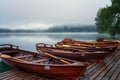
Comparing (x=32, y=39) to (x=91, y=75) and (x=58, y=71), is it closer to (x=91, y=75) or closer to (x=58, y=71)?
(x=91, y=75)

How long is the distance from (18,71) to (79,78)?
303cm

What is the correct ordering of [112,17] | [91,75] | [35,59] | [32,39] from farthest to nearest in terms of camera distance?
[32,39], [112,17], [35,59], [91,75]

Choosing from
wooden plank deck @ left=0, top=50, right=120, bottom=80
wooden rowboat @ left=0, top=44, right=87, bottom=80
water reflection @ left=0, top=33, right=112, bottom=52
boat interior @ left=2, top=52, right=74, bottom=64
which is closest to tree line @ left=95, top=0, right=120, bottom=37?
water reflection @ left=0, top=33, right=112, bottom=52

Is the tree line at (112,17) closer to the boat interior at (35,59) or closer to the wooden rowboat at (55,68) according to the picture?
the boat interior at (35,59)

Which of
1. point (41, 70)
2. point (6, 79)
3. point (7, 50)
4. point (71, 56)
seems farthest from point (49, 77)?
point (7, 50)

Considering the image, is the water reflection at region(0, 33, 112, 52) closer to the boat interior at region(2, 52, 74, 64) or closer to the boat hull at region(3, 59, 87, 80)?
the boat interior at region(2, 52, 74, 64)

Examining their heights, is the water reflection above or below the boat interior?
below

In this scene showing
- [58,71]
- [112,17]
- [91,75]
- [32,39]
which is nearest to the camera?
[58,71]

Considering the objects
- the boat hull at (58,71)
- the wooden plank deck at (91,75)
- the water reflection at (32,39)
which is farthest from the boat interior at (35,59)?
the water reflection at (32,39)

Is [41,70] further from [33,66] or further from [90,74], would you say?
[90,74]

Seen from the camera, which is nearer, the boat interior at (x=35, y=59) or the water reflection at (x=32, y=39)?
the boat interior at (x=35, y=59)

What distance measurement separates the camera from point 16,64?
8164 millimetres

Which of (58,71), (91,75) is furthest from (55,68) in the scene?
(91,75)

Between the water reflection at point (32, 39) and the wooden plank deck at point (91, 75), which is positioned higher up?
the wooden plank deck at point (91, 75)
